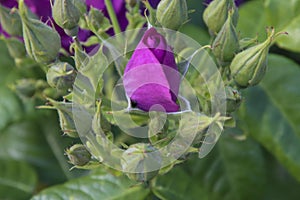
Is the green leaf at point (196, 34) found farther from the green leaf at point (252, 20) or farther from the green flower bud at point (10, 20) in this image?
the green flower bud at point (10, 20)

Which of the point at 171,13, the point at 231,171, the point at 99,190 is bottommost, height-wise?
the point at 231,171

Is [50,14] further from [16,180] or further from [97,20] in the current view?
[16,180]

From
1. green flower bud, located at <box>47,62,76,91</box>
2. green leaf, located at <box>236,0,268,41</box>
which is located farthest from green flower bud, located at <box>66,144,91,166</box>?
green leaf, located at <box>236,0,268,41</box>

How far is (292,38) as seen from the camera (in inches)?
63.6

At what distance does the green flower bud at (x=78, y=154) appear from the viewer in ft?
3.90

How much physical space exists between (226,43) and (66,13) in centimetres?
30

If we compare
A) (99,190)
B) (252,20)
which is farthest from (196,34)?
(99,190)

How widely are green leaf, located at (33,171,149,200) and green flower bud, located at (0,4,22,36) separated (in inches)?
13.9

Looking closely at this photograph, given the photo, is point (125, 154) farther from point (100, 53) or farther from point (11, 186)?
point (11, 186)

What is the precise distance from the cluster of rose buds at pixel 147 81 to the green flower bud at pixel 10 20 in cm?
16

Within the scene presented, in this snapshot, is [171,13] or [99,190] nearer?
[171,13]

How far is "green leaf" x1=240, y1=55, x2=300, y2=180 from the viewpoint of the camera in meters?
1.61

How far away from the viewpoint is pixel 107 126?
1.22m

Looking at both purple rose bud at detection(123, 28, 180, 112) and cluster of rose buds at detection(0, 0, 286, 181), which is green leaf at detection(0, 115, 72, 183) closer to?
cluster of rose buds at detection(0, 0, 286, 181)
